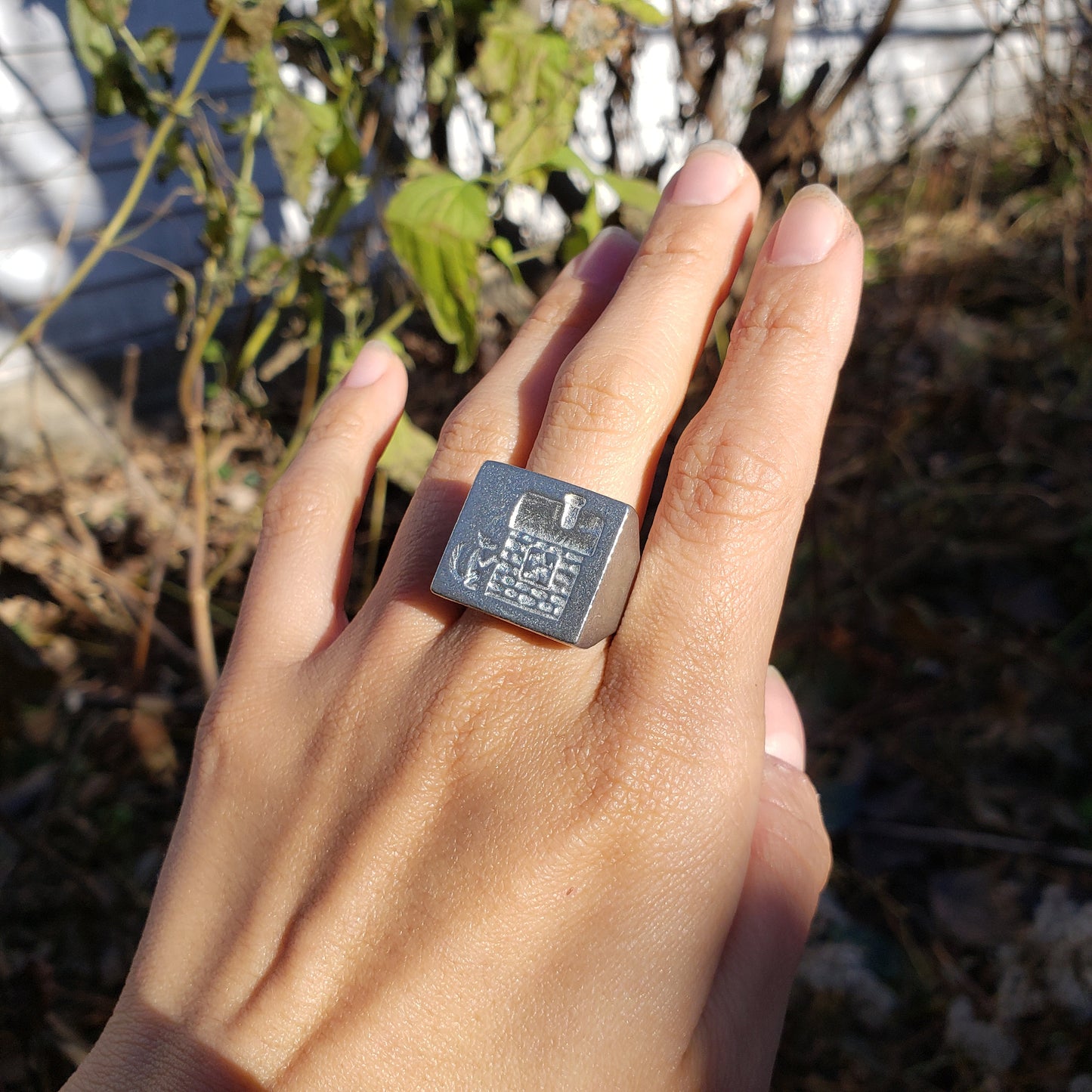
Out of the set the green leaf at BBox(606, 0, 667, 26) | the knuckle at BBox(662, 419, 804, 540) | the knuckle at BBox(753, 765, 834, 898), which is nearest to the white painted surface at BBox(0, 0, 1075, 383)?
the green leaf at BBox(606, 0, 667, 26)

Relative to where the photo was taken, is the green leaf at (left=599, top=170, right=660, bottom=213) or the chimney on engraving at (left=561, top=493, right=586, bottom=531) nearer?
the chimney on engraving at (left=561, top=493, right=586, bottom=531)

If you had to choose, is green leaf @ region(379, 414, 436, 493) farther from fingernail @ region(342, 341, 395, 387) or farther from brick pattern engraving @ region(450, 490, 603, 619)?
brick pattern engraving @ region(450, 490, 603, 619)

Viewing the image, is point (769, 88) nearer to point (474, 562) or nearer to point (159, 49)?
point (159, 49)

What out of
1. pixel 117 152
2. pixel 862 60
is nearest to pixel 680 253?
pixel 862 60

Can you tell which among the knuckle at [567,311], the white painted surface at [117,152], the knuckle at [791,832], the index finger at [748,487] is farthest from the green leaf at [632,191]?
the knuckle at [791,832]

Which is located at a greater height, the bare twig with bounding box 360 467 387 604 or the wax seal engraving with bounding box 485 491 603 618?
the wax seal engraving with bounding box 485 491 603 618

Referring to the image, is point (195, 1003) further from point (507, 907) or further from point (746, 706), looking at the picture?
point (746, 706)

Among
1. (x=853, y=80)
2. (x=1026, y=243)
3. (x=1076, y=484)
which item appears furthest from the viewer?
(x=1026, y=243)

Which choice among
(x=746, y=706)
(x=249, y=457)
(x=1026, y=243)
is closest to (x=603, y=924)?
(x=746, y=706)
